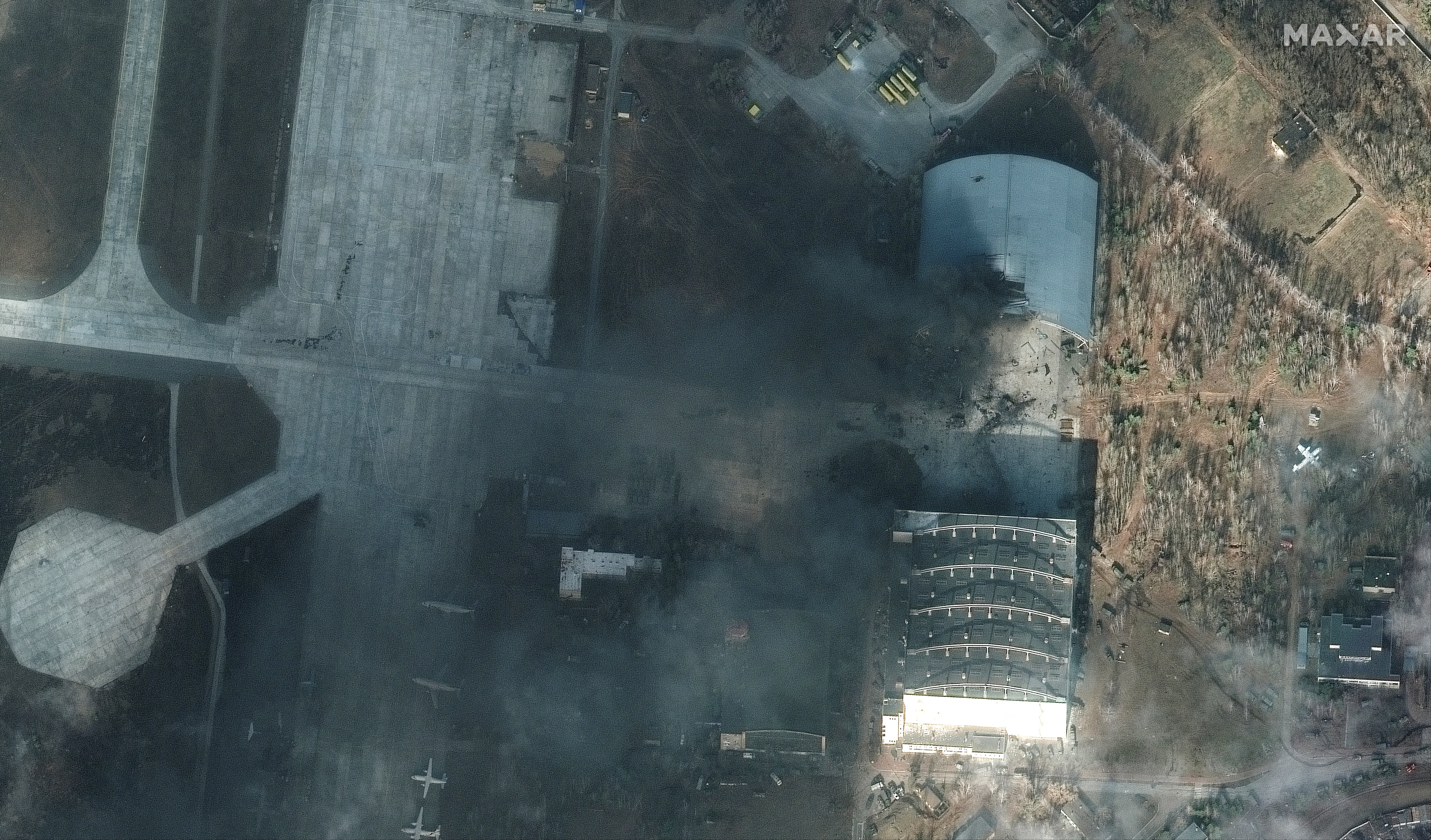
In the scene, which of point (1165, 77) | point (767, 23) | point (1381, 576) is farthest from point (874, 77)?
point (1381, 576)

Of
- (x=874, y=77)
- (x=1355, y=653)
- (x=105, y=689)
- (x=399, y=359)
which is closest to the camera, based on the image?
(x=1355, y=653)

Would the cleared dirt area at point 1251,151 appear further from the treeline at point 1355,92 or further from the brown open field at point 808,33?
the brown open field at point 808,33

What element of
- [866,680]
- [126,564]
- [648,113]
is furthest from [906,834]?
[126,564]

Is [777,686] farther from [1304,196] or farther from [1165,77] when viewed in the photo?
[1165,77]

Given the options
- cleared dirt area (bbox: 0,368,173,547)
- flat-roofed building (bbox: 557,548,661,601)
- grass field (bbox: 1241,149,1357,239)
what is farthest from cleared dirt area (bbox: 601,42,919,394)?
cleared dirt area (bbox: 0,368,173,547)

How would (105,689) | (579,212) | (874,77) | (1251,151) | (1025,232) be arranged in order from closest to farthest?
1. (1025,232)
2. (105,689)
3. (1251,151)
4. (579,212)
5. (874,77)

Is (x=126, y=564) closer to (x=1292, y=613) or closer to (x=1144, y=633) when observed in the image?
(x=1144, y=633)

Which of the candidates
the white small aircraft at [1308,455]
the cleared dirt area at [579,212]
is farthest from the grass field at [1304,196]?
the cleared dirt area at [579,212]

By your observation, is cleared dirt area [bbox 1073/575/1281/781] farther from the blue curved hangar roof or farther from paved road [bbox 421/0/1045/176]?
paved road [bbox 421/0/1045/176]
